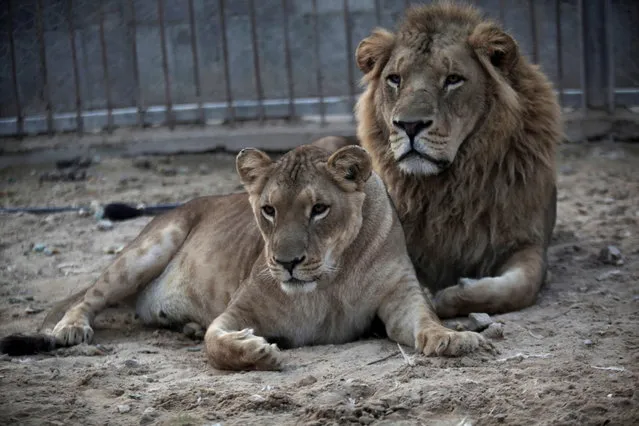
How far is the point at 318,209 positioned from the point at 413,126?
2.56 feet

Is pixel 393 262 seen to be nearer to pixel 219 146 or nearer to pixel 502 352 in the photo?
pixel 502 352

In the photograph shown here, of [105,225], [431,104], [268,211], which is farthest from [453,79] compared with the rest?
[105,225]

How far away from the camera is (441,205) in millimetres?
4852

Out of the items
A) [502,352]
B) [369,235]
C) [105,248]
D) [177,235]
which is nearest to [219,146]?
[105,248]

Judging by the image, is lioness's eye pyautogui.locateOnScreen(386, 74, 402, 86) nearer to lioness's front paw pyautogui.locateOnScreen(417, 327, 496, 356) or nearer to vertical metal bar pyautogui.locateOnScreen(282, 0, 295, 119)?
lioness's front paw pyautogui.locateOnScreen(417, 327, 496, 356)

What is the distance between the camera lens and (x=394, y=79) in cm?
484

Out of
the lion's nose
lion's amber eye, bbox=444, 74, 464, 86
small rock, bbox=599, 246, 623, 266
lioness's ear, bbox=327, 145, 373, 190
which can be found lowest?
small rock, bbox=599, 246, 623, 266

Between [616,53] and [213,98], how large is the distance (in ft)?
9.64

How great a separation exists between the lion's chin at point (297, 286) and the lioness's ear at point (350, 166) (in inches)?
17.4

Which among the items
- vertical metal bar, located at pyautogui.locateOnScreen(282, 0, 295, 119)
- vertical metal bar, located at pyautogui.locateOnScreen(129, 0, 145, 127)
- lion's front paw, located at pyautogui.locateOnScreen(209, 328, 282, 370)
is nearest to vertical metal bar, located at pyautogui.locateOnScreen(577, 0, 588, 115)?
vertical metal bar, located at pyautogui.locateOnScreen(282, 0, 295, 119)

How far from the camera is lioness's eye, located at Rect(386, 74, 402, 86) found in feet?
15.8

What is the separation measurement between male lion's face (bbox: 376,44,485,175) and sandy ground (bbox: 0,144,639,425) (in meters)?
0.78

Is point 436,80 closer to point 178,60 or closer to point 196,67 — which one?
point 196,67

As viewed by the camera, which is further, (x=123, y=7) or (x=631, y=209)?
(x=123, y=7)
